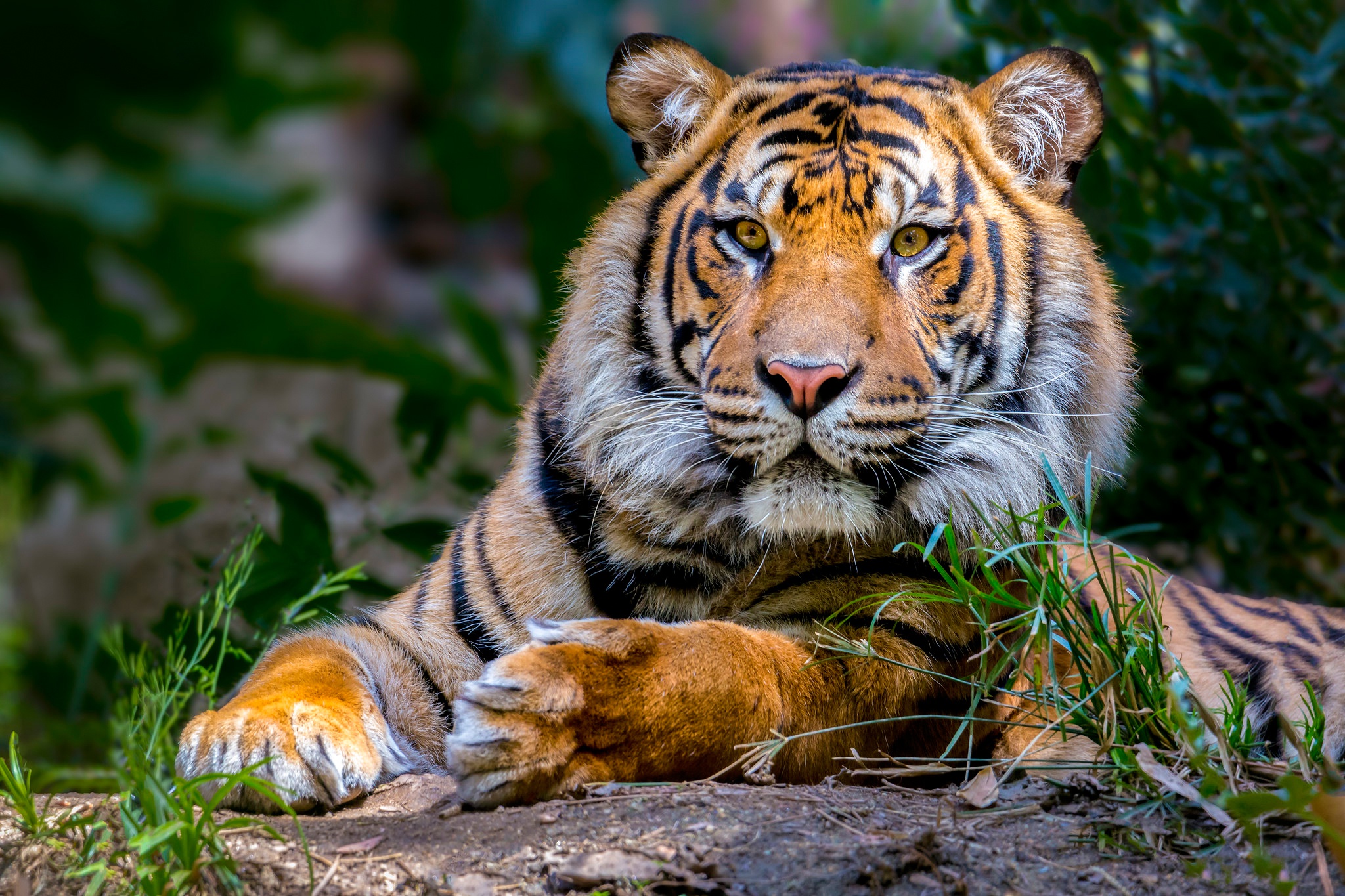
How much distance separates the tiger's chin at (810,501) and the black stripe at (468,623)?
619 millimetres

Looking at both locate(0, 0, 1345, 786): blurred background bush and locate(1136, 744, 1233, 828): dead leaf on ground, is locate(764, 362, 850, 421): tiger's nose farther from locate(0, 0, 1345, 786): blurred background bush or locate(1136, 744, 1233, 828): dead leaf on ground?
locate(1136, 744, 1233, 828): dead leaf on ground

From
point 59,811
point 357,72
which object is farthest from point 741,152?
point 357,72

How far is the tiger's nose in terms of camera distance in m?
1.97

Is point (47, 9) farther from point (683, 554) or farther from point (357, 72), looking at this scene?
point (683, 554)

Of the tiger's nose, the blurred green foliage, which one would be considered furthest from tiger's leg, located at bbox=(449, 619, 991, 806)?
the blurred green foliage

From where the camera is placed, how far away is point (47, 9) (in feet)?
1.45

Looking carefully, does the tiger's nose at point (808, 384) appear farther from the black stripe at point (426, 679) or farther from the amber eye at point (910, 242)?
the black stripe at point (426, 679)

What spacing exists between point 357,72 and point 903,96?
2.07 meters

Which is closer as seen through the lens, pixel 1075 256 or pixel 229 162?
pixel 229 162

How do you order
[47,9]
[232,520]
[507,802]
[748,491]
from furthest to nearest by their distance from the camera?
[232,520] → [748,491] → [507,802] → [47,9]

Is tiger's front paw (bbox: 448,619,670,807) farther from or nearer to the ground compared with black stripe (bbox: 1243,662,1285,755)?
farther from the ground

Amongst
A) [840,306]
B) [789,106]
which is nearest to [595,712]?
[840,306]

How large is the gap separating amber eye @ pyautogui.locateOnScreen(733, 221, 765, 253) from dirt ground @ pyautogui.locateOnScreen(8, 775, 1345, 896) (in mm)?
1080

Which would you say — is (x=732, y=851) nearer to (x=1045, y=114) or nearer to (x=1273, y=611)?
(x=1045, y=114)
